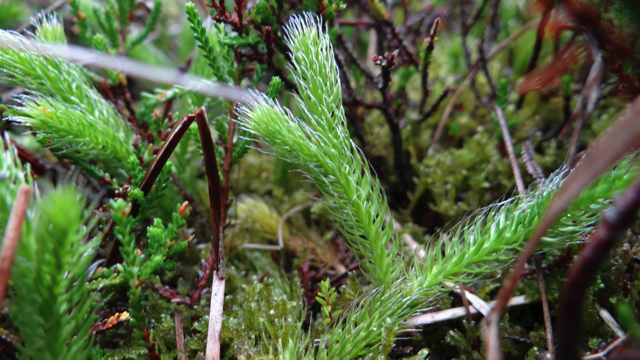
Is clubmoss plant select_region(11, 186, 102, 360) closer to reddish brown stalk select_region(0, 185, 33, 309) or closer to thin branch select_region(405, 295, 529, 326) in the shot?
reddish brown stalk select_region(0, 185, 33, 309)

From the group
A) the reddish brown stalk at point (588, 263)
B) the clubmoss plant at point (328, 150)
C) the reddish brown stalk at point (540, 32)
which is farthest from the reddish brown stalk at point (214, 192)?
the reddish brown stalk at point (540, 32)

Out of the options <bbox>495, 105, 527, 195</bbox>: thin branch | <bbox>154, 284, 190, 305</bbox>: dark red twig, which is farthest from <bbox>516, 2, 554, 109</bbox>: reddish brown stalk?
<bbox>154, 284, 190, 305</bbox>: dark red twig

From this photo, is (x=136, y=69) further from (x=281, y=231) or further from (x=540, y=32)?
(x=540, y=32)

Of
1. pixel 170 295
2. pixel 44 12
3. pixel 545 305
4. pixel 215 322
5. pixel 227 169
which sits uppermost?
pixel 44 12

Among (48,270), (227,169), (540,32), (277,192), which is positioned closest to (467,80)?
(540,32)

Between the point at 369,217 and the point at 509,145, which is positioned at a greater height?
the point at 509,145

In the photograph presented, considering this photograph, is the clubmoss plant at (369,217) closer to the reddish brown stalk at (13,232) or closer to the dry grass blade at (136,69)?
the dry grass blade at (136,69)

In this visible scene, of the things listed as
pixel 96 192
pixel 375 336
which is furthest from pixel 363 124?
pixel 96 192
